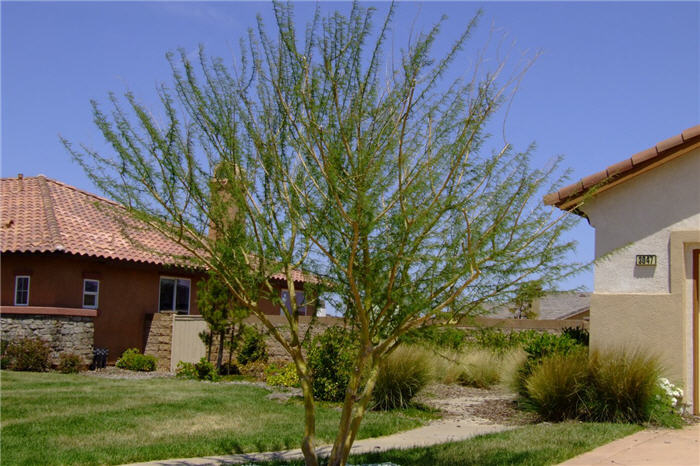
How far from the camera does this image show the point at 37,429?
34.5 feet

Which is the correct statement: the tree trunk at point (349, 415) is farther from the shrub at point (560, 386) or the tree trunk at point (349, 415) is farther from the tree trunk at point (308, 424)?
the shrub at point (560, 386)

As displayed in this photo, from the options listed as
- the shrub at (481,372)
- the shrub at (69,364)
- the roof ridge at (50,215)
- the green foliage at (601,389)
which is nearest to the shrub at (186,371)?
the shrub at (69,364)

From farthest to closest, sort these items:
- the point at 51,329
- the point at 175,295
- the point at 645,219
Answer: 1. the point at 175,295
2. the point at 51,329
3. the point at 645,219

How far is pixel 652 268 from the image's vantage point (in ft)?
38.6

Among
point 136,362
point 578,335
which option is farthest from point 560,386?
point 136,362

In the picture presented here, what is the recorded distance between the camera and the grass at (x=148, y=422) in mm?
9281

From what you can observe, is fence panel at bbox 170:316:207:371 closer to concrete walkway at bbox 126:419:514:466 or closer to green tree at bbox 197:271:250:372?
green tree at bbox 197:271:250:372

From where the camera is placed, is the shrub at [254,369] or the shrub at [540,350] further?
the shrub at [254,369]

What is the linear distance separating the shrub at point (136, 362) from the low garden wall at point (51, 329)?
1.09 meters

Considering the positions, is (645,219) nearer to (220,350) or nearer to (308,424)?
(308,424)

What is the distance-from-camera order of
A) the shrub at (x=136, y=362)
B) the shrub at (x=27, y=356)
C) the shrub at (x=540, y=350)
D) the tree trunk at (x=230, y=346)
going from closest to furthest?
the shrub at (x=540, y=350) → the tree trunk at (x=230, y=346) → the shrub at (x=27, y=356) → the shrub at (x=136, y=362)

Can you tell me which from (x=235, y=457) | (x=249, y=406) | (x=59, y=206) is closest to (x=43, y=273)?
(x=59, y=206)

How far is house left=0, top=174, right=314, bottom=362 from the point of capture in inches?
848

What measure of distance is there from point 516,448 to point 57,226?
18815mm
